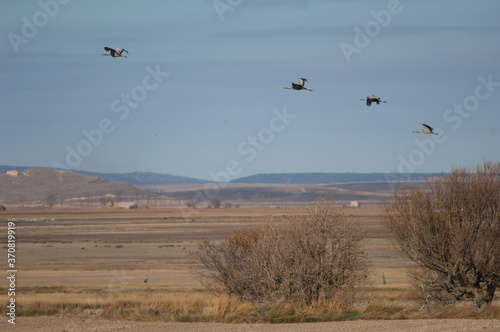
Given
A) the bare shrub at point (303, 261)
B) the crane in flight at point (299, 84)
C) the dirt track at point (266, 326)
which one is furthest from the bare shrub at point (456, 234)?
the crane in flight at point (299, 84)

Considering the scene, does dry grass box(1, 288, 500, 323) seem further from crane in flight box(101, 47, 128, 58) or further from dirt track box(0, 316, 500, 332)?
crane in flight box(101, 47, 128, 58)

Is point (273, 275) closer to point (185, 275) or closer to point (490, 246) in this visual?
point (490, 246)

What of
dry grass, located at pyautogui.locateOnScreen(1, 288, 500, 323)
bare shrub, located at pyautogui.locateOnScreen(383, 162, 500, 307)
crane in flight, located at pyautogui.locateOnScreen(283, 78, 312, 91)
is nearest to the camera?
crane in flight, located at pyautogui.locateOnScreen(283, 78, 312, 91)

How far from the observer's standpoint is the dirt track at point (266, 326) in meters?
21.5

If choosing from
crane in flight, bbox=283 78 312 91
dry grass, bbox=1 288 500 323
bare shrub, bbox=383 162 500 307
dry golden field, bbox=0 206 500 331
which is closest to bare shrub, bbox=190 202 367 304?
dry grass, bbox=1 288 500 323

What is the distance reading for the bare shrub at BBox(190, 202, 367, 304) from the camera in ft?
81.6

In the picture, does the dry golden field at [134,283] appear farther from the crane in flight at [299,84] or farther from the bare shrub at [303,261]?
the crane in flight at [299,84]

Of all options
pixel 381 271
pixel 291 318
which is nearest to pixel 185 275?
pixel 381 271

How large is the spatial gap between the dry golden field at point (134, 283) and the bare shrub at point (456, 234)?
→ 81.8 inches

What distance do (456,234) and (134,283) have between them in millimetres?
24466

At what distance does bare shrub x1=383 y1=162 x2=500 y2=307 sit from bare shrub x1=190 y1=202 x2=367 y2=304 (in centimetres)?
376

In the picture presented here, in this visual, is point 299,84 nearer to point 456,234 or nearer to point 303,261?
point 303,261

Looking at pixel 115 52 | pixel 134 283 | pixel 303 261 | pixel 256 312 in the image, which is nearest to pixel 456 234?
pixel 303 261

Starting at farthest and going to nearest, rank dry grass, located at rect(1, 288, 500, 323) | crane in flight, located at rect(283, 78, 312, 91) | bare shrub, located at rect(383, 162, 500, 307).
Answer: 1. bare shrub, located at rect(383, 162, 500, 307)
2. dry grass, located at rect(1, 288, 500, 323)
3. crane in flight, located at rect(283, 78, 312, 91)
